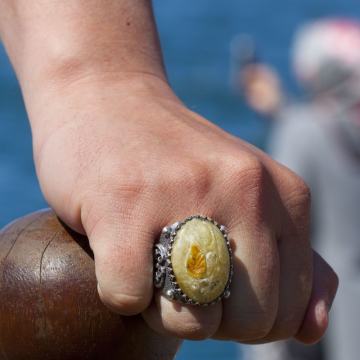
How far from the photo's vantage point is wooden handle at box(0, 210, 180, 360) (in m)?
1.06

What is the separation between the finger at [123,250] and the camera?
3.18 ft

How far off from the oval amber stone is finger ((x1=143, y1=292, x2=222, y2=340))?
2 cm

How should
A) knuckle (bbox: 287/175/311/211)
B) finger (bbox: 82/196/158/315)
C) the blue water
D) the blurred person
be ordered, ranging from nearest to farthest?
finger (bbox: 82/196/158/315) → knuckle (bbox: 287/175/311/211) → the blurred person → the blue water

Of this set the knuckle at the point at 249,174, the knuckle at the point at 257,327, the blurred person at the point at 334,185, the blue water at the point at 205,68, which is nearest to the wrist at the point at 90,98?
the knuckle at the point at 249,174

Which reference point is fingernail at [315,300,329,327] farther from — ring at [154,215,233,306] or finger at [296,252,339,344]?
ring at [154,215,233,306]

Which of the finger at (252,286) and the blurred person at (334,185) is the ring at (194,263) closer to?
the finger at (252,286)

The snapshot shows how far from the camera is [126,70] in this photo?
3.68 feet

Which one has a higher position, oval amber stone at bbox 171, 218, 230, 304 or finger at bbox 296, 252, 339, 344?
oval amber stone at bbox 171, 218, 230, 304

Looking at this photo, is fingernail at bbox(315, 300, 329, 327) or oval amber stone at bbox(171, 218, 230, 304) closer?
oval amber stone at bbox(171, 218, 230, 304)

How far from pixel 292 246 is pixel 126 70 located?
0.84ft

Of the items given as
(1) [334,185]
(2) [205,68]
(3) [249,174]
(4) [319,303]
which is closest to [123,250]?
(3) [249,174]

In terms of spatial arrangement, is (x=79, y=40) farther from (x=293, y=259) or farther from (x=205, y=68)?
(x=205, y=68)

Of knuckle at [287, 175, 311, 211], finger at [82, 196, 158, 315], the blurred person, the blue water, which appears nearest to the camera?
finger at [82, 196, 158, 315]

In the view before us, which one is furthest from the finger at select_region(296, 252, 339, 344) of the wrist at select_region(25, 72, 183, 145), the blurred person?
the blurred person
